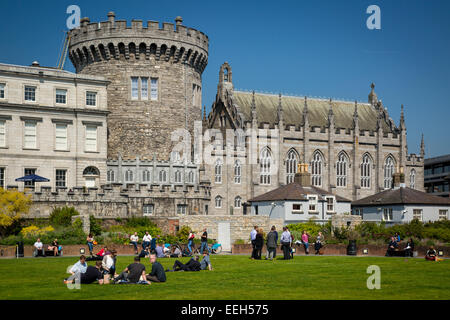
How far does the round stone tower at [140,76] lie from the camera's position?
63.9 metres

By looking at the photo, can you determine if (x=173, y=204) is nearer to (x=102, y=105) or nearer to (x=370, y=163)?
(x=102, y=105)

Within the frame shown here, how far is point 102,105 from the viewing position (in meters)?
57.9

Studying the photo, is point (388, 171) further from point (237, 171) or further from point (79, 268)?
point (79, 268)

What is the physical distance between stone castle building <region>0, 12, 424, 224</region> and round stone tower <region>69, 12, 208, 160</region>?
3.6 inches

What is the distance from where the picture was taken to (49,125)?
55.6m

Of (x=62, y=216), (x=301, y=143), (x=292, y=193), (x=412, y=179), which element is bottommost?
(x=62, y=216)

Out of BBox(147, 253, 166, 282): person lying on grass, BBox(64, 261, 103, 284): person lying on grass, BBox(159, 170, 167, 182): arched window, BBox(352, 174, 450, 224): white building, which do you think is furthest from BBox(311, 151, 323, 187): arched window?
BBox(64, 261, 103, 284): person lying on grass

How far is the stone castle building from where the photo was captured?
55.0m

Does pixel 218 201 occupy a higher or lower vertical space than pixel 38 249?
higher

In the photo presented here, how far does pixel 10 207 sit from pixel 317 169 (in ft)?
143

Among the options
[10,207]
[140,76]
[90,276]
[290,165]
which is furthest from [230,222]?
[290,165]

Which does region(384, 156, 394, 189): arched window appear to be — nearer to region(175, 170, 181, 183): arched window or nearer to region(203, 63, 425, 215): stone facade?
region(203, 63, 425, 215): stone facade
